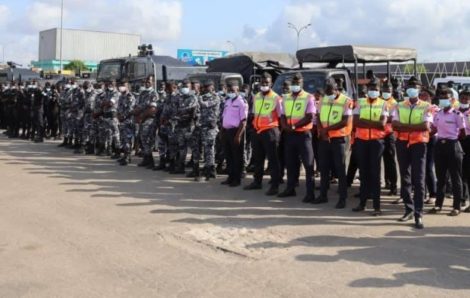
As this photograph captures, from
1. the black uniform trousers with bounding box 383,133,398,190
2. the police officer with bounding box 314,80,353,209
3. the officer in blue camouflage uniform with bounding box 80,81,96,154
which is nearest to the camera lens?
the police officer with bounding box 314,80,353,209

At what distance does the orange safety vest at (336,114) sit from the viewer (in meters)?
8.38

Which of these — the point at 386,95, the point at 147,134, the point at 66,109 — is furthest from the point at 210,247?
the point at 66,109

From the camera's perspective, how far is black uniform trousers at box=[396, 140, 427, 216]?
7.31 metres

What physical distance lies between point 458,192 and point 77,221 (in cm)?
527

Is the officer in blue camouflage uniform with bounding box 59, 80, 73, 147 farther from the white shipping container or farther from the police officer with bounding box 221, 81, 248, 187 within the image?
the white shipping container

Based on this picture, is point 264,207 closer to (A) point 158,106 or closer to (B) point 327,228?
(B) point 327,228

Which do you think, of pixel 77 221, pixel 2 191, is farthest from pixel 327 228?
pixel 2 191

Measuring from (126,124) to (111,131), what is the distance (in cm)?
95

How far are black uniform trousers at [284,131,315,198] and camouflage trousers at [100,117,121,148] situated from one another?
5.38 m

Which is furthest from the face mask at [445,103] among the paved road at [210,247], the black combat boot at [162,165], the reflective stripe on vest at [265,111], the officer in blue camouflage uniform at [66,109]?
the officer in blue camouflage uniform at [66,109]

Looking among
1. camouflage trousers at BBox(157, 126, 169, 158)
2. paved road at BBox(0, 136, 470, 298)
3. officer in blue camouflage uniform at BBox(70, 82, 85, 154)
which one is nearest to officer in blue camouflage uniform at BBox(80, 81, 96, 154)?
officer in blue camouflage uniform at BBox(70, 82, 85, 154)

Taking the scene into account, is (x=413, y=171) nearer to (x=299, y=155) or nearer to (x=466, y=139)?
(x=466, y=139)

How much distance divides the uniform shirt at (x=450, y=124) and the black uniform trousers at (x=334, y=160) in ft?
4.51

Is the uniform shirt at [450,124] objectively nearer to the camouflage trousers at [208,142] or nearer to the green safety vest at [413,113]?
the green safety vest at [413,113]
